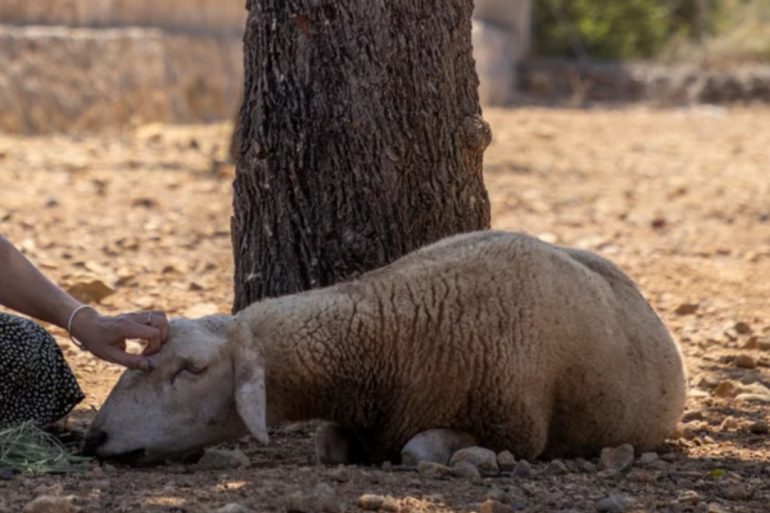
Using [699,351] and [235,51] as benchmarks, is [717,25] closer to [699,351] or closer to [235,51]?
[235,51]

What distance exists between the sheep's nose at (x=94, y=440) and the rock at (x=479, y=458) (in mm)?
1062

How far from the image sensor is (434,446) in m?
5.01

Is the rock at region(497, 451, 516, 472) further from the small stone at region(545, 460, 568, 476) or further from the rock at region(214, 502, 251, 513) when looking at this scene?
the rock at region(214, 502, 251, 513)

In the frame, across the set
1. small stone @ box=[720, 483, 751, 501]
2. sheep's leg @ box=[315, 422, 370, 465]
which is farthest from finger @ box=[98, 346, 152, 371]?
small stone @ box=[720, 483, 751, 501]

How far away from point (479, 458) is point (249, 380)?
2.41 ft

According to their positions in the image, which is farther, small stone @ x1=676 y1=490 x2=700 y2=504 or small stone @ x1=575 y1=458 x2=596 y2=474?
small stone @ x1=575 y1=458 x2=596 y2=474

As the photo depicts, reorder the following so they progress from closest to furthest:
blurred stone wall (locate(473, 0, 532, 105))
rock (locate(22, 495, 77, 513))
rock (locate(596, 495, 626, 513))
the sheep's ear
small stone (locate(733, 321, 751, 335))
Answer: rock (locate(22, 495, 77, 513))
rock (locate(596, 495, 626, 513))
the sheep's ear
small stone (locate(733, 321, 751, 335))
blurred stone wall (locate(473, 0, 532, 105))

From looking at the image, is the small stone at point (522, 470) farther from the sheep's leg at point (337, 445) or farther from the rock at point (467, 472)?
the sheep's leg at point (337, 445)

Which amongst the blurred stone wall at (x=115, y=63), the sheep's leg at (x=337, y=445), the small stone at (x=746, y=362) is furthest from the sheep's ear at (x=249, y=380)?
the blurred stone wall at (x=115, y=63)

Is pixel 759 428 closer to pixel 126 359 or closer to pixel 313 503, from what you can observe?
pixel 313 503

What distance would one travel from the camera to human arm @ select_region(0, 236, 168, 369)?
4887 mm

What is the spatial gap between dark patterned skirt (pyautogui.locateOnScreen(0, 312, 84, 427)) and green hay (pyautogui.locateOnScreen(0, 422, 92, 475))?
0.09 meters

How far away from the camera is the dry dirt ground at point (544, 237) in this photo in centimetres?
457

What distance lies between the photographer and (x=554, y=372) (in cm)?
518
